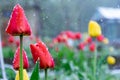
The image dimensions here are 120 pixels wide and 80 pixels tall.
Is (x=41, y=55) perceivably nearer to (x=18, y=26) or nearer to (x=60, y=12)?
(x=18, y=26)

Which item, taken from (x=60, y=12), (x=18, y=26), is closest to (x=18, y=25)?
(x=18, y=26)

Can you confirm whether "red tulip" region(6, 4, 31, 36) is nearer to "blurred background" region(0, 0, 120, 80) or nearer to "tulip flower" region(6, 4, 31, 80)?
"tulip flower" region(6, 4, 31, 80)

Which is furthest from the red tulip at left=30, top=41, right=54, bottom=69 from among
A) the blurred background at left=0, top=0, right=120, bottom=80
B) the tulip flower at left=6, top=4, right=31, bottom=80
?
the blurred background at left=0, top=0, right=120, bottom=80

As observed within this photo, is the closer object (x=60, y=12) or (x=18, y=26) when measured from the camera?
(x=18, y=26)

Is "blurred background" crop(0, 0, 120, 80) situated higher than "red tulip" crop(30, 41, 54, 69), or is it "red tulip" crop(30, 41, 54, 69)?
"red tulip" crop(30, 41, 54, 69)

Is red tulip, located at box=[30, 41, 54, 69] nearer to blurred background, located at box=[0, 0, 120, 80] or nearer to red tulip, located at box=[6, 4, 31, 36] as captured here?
red tulip, located at box=[6, 4, 31, 36]

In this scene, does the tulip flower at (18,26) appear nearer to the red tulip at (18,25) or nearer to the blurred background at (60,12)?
the red tulip at (18,25)

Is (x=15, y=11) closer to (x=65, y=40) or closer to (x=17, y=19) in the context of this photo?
(x=17, y=19)

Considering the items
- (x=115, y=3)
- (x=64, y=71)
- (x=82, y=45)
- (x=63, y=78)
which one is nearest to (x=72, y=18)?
(x=82, y=45)

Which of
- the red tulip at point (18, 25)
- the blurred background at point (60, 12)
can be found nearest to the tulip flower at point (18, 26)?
the red tulip at point (18, 25)

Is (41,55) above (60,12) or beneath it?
above

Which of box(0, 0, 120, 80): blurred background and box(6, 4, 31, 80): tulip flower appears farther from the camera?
box(0, 0, 120, 80): blurred background

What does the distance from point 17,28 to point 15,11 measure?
0.03 m

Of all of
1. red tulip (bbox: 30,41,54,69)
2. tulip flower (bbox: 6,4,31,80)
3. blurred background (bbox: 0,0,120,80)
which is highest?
tulip flower (bbox: 6,4,31,80)
